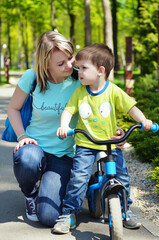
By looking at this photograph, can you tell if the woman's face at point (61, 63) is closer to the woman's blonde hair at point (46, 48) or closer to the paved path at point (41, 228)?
the woman's blonde hair at point (46, 48)

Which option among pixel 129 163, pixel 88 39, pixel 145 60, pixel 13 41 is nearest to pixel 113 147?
pixel 129 163

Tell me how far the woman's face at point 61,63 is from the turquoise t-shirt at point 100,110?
356 millimetres

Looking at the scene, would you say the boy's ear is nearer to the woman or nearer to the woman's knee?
the woman

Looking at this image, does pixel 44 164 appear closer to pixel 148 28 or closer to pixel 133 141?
pixel 133 141

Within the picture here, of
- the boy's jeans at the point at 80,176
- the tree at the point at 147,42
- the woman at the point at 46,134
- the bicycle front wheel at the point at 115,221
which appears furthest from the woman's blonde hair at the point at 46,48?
the tree at the point at 147,42

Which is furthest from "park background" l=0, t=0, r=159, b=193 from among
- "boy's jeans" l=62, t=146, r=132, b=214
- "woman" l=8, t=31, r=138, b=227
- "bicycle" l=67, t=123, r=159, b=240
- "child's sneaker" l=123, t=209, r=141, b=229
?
"woman" l=8, t=31, r=138, b=227

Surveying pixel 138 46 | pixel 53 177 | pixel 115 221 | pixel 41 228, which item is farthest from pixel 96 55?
pixel 138 46

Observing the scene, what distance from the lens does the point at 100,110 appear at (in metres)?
3.33

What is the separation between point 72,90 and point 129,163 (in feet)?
7.65

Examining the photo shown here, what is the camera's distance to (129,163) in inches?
228

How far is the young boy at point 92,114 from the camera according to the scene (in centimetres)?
329

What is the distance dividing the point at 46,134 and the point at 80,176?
2.02 feet

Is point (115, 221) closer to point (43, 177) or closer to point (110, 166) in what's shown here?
point (110, 166)

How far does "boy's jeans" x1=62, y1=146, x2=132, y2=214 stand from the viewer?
10.9 ft
